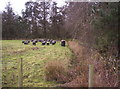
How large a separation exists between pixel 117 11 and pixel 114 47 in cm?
81

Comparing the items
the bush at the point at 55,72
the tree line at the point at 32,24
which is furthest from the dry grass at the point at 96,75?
the tree line at the point at 32,24

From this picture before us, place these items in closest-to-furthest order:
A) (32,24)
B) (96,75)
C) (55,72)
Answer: (96,75), (55,72), (32,24)

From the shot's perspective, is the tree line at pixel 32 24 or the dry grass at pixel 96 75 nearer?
the dry grass at pixel 96 75

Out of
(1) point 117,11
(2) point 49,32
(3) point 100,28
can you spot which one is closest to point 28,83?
(3) point 100,28

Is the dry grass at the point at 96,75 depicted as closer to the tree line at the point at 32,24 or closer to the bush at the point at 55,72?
the bush at the point at 55,72

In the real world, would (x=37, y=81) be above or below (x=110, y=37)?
below

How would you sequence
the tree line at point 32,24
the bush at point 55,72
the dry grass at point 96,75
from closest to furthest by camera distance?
the dry grass at point 96,75 → the bush at point 55,72 → the tree line at point 32,24

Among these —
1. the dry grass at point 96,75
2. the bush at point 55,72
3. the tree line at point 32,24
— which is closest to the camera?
the dry grass at point 96,75

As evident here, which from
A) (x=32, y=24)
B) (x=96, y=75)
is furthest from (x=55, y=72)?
(x=32, y=24)

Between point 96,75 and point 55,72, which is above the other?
point 96,75

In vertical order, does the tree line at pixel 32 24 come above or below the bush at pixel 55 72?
above

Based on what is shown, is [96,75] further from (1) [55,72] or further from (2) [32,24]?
(2) [32,24]

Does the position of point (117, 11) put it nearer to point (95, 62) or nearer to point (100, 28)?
point (100, 28)

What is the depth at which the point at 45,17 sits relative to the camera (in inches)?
1015
